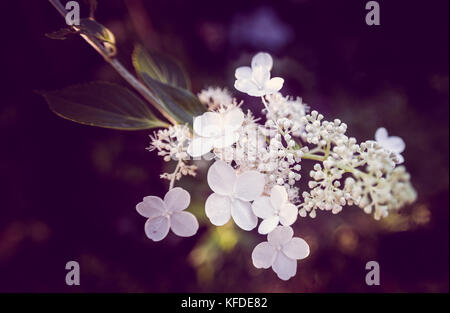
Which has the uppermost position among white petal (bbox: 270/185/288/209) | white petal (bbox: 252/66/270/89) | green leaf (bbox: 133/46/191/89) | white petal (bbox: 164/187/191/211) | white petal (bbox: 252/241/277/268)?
green leaf (bbox: 133/46/191/89)

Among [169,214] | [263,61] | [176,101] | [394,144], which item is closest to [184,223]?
[169,214]

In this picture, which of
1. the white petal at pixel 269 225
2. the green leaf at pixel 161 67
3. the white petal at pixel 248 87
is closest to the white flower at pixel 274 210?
the white petal at pixel 269 225

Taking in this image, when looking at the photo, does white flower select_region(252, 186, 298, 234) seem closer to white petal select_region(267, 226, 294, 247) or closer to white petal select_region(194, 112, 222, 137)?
white petal select_region(267, 226, 294, 247)

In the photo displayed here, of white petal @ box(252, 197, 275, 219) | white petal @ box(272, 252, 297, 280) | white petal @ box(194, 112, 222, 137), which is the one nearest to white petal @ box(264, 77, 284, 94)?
white petal @ box(194, 112, 222, 137)

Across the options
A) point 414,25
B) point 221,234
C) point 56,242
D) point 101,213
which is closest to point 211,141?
point 221,234

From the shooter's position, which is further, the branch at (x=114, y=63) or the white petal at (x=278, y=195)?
the branch at (x=114, y=63)

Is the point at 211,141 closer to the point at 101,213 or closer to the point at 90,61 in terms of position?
the point at 90,61

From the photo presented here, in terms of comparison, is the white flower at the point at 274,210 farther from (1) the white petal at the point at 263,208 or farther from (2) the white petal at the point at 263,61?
(2) the white petal at the point at 263,61

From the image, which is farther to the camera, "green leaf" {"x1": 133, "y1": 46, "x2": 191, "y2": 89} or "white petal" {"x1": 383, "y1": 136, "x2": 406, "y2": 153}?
"green leaf" {"x1": 133, "y1": 46, "x2": 191, "y2": 89}
